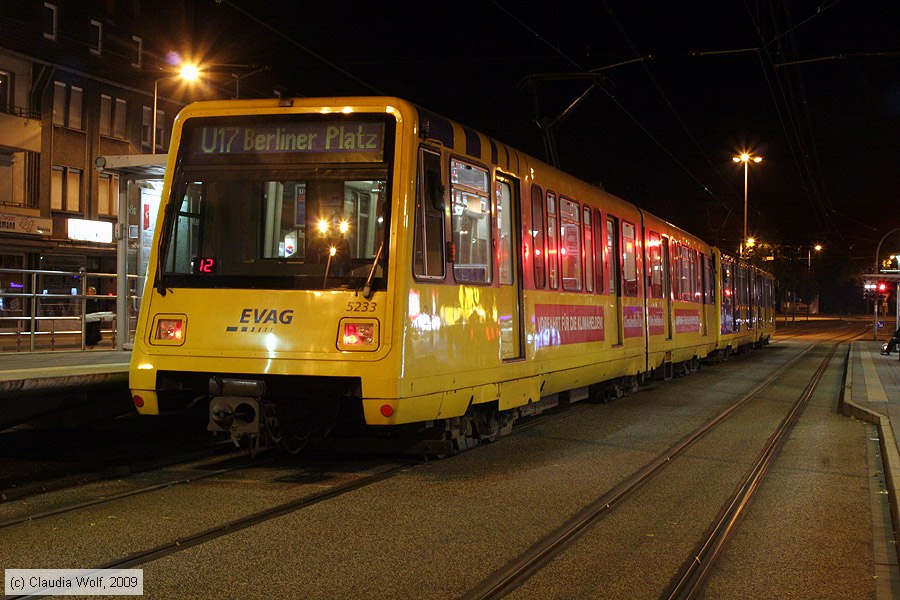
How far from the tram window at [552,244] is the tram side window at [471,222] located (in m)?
1.77

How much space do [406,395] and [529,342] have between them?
9.13 ft

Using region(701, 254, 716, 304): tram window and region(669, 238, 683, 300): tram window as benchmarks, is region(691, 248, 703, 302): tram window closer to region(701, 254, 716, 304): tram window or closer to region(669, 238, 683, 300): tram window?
region(701, 254, 716, 304): tram window

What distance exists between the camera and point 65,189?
33.1 meters

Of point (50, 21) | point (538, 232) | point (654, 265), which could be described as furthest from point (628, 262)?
point (50, 21)

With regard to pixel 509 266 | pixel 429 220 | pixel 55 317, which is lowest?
pixel 55 317

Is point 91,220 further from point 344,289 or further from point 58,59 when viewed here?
point 344,289

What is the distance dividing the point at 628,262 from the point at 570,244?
3178 millimetres

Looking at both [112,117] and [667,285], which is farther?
[112,117]

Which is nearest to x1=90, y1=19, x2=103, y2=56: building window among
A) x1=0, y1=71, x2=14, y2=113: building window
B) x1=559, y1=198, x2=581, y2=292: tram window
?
x1=0, y1=71, x2=14, y2=113: building window

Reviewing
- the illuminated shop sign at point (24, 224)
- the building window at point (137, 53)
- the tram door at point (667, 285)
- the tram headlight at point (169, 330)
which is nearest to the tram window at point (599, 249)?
the tram door at point (667, 285)

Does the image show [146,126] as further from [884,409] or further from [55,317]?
[884,409]

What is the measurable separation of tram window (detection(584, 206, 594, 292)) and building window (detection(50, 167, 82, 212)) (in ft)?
83.4

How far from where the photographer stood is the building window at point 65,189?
32656 mm

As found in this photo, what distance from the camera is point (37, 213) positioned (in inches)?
1236
